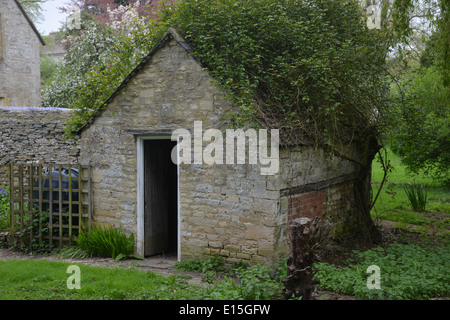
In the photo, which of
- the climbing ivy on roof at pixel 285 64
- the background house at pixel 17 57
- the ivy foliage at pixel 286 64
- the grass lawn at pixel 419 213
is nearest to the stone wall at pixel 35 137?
the ivy foliage at pixel 286 64

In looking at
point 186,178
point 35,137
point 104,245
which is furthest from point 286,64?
point 35,137

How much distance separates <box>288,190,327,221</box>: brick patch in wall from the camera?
7880mm

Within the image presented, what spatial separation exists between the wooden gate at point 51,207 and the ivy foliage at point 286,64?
361cm

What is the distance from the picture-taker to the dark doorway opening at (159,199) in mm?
9000

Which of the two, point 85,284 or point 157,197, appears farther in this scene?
point 157,197

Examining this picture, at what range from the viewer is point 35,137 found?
13250mm

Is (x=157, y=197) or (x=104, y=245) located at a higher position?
(x=157, y=197)

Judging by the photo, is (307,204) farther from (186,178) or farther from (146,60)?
(146,60)

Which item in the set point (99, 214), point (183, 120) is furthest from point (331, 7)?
point (99, 214)

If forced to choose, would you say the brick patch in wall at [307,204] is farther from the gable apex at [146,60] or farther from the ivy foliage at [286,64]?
the gable apex at [146,60]

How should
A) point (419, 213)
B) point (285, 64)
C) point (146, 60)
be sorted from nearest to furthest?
point (285, 64) < point (146, 60) < point (419, 213)

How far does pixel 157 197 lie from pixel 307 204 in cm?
314

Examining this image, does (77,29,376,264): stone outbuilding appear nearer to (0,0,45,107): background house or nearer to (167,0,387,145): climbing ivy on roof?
(167,0,387,145): climbing ivy on roof
